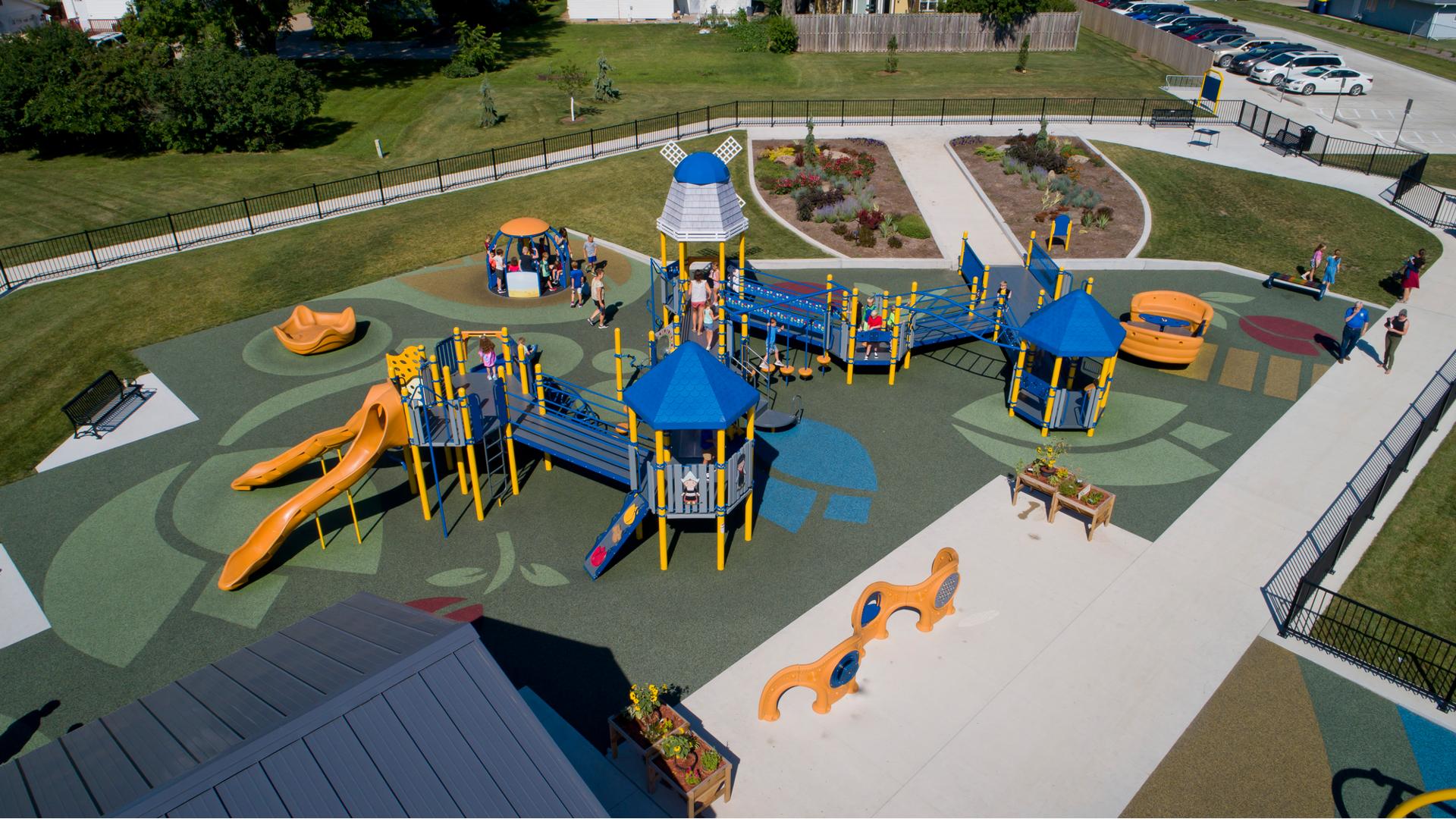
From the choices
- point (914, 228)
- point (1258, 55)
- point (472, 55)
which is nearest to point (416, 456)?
point (914, 228)

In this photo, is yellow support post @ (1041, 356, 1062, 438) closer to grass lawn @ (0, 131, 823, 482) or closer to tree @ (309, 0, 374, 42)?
grass lawn @ (0, 131, 823, 482)

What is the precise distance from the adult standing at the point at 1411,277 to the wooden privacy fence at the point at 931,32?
37244mm

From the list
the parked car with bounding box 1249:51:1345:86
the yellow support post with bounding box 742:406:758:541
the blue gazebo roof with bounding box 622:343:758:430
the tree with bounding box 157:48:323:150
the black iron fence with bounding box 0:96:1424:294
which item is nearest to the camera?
the blue gazebo roof with bounding box 622:343:758:430

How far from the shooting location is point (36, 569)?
57.6 ft

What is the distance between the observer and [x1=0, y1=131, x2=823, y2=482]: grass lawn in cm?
2484

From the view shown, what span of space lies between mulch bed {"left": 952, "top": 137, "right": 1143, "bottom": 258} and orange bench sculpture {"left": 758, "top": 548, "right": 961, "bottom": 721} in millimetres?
19881

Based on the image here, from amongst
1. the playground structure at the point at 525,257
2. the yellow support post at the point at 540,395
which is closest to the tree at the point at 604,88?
the playground structure at the point at 525,257

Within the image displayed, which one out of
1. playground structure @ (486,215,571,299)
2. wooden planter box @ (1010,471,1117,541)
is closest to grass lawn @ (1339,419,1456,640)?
wooden planter box @ (1010,471,1117,541)

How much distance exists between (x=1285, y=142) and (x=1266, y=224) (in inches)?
357

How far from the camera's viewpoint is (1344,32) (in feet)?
222

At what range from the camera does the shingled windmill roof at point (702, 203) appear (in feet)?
78.8

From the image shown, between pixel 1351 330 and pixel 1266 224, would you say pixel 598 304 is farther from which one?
pixel 1266 224

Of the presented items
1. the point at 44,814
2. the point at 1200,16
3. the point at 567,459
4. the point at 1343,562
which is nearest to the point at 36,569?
the point at 567,459

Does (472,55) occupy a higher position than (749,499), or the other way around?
(472,55)
